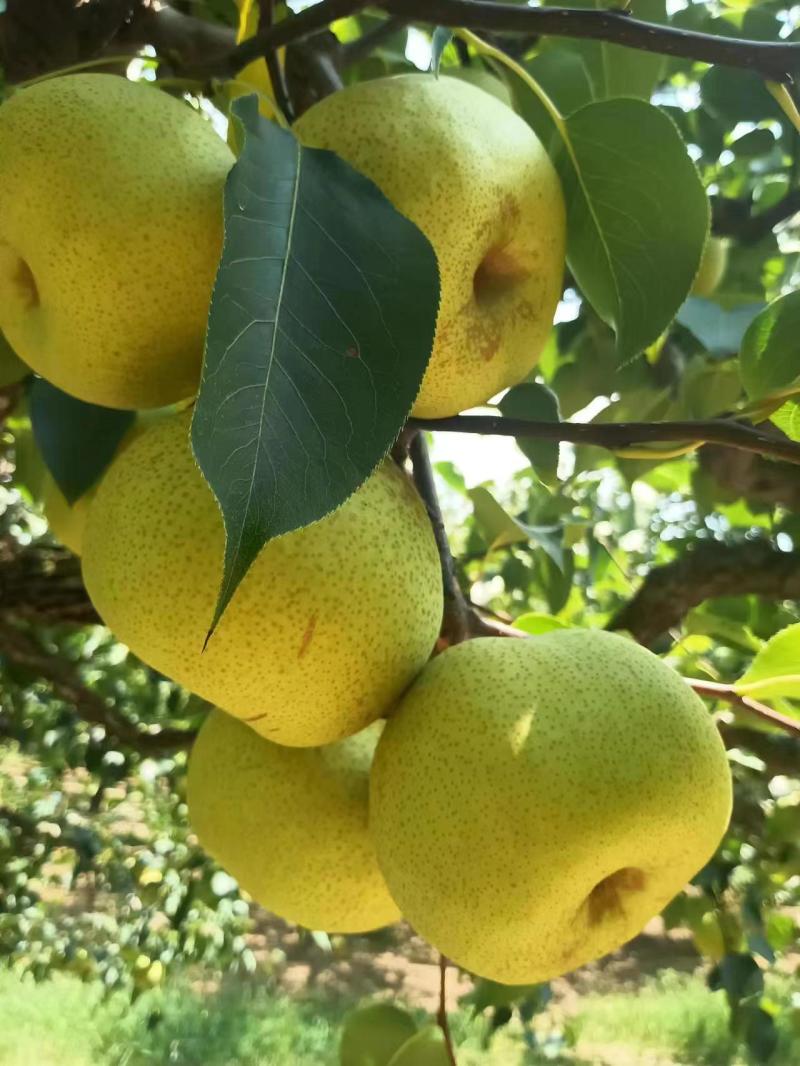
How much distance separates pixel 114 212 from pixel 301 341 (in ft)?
0.53

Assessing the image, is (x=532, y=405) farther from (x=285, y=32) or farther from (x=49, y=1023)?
(x=49, y=1023)

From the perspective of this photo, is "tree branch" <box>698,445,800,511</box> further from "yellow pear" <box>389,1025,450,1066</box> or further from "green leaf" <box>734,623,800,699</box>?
"yellow pear" <box>389,1025,450,1066</box>

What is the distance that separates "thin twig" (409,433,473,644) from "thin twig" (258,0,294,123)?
0.23 metres

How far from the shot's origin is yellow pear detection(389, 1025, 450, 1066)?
841mm

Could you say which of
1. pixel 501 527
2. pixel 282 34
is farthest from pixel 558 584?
pixel 282 34

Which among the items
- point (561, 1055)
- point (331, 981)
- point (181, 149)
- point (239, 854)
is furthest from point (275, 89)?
point (331, 981)

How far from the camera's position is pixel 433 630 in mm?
578

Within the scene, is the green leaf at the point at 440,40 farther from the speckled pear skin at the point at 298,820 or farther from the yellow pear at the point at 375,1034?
the yellow pear at the point at 375,1034

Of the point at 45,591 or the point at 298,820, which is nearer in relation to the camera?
the point at 298,820

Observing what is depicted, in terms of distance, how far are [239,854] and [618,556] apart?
75.2 inches

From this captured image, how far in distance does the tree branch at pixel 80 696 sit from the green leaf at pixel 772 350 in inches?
42.0

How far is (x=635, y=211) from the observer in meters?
0.57

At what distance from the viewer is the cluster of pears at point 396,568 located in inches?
18.5

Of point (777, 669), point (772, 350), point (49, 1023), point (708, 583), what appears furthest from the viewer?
point (49, 1023)
